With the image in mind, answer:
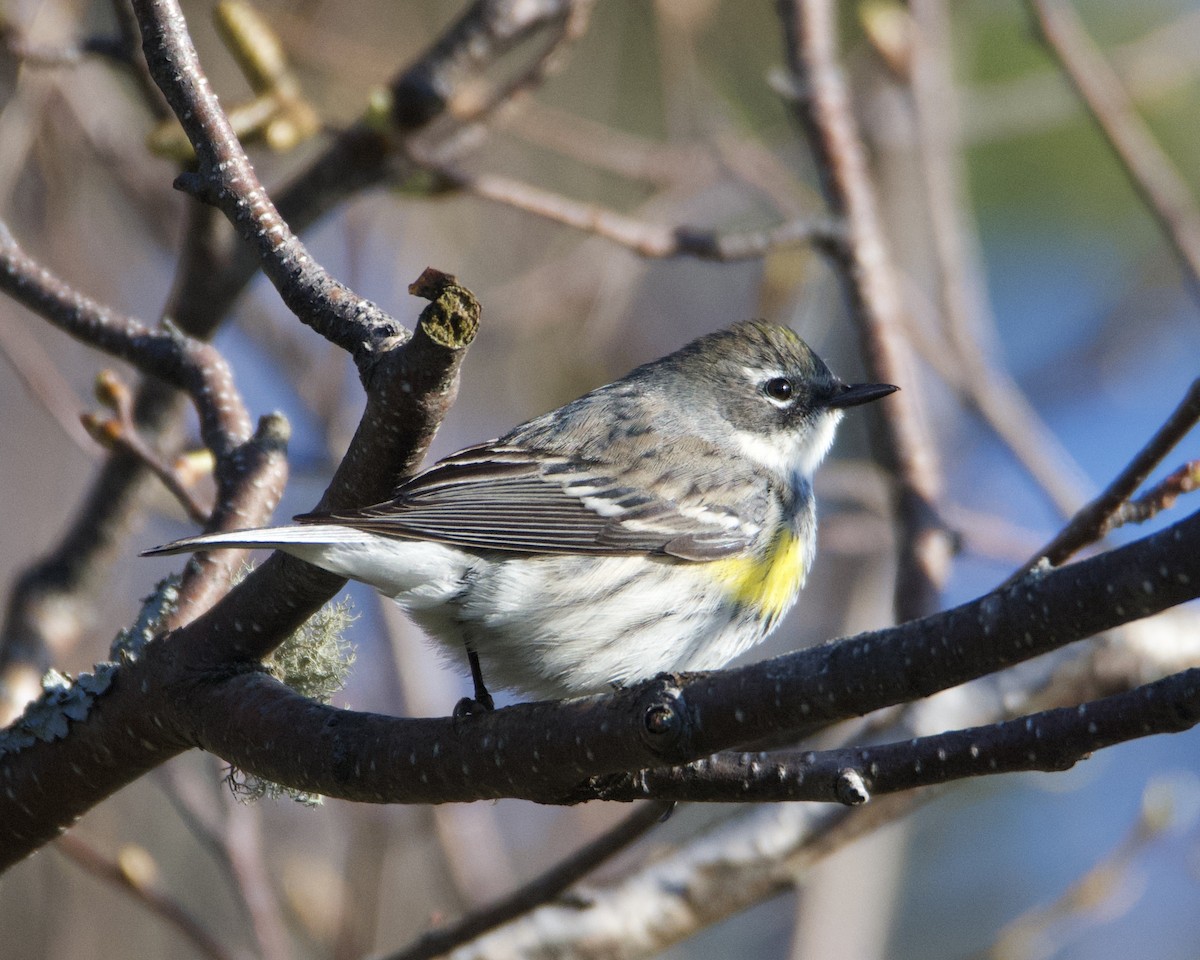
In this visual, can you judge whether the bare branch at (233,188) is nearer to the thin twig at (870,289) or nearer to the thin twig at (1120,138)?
the thin twig at (870,289)

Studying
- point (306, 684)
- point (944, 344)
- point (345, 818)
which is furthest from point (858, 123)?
point (306, 684)

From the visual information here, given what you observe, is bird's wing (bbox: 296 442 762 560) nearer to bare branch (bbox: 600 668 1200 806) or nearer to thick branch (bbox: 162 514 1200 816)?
thick branch (bbox: 162 514 1200 816)

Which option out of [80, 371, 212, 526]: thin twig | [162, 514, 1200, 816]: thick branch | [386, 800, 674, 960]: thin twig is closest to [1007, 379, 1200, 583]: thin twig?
[162, 514, 1200, 816]: thick branch

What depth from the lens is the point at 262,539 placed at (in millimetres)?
2705

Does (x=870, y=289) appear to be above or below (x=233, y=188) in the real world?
above

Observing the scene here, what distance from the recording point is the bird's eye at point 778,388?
195 inches

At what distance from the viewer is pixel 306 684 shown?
331cm

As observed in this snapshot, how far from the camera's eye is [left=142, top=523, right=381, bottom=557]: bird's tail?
8.84 ft

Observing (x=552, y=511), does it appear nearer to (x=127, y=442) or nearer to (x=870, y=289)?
(x=127, y=442)

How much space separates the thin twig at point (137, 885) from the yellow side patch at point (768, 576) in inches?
76.0

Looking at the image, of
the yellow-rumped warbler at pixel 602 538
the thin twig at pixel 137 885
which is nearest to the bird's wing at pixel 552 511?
the yellow-rumped warbler at pixel 602 538

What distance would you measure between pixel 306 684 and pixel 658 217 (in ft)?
13.7

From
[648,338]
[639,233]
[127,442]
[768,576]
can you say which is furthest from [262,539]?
[648,338]

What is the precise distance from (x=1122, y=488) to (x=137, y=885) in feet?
9.69
